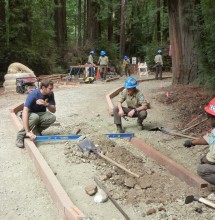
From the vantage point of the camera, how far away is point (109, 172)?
5250 mm

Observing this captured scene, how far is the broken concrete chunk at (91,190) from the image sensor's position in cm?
458

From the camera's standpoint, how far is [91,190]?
4.62 m

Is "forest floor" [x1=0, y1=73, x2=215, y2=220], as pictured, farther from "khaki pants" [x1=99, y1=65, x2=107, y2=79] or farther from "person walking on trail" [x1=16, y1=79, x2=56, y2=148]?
"khaki pants" [x1=99, y1=65, x2=107, y2=79]

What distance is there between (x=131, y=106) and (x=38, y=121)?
6.86 feet

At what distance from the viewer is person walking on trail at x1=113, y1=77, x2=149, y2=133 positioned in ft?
24.1

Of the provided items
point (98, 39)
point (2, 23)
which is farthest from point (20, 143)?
point (98, 39)

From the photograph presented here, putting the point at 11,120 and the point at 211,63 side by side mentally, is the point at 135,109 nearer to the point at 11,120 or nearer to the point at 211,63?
the point at 11,120

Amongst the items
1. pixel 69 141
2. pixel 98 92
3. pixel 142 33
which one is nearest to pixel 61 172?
pixel 69 141

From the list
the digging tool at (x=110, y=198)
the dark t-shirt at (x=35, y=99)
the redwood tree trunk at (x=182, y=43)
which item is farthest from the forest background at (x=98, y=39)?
the digging tool at (x=110, y=198)

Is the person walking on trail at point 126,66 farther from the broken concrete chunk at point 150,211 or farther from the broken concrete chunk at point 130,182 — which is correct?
the broken concrete chunk at point 150,211

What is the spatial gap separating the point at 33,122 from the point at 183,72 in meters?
8.96

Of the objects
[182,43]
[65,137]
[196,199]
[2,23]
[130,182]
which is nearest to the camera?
[196,199]

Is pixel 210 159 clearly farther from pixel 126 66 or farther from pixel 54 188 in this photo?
pixel 126 66

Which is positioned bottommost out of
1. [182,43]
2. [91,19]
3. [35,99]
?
[35,99]
